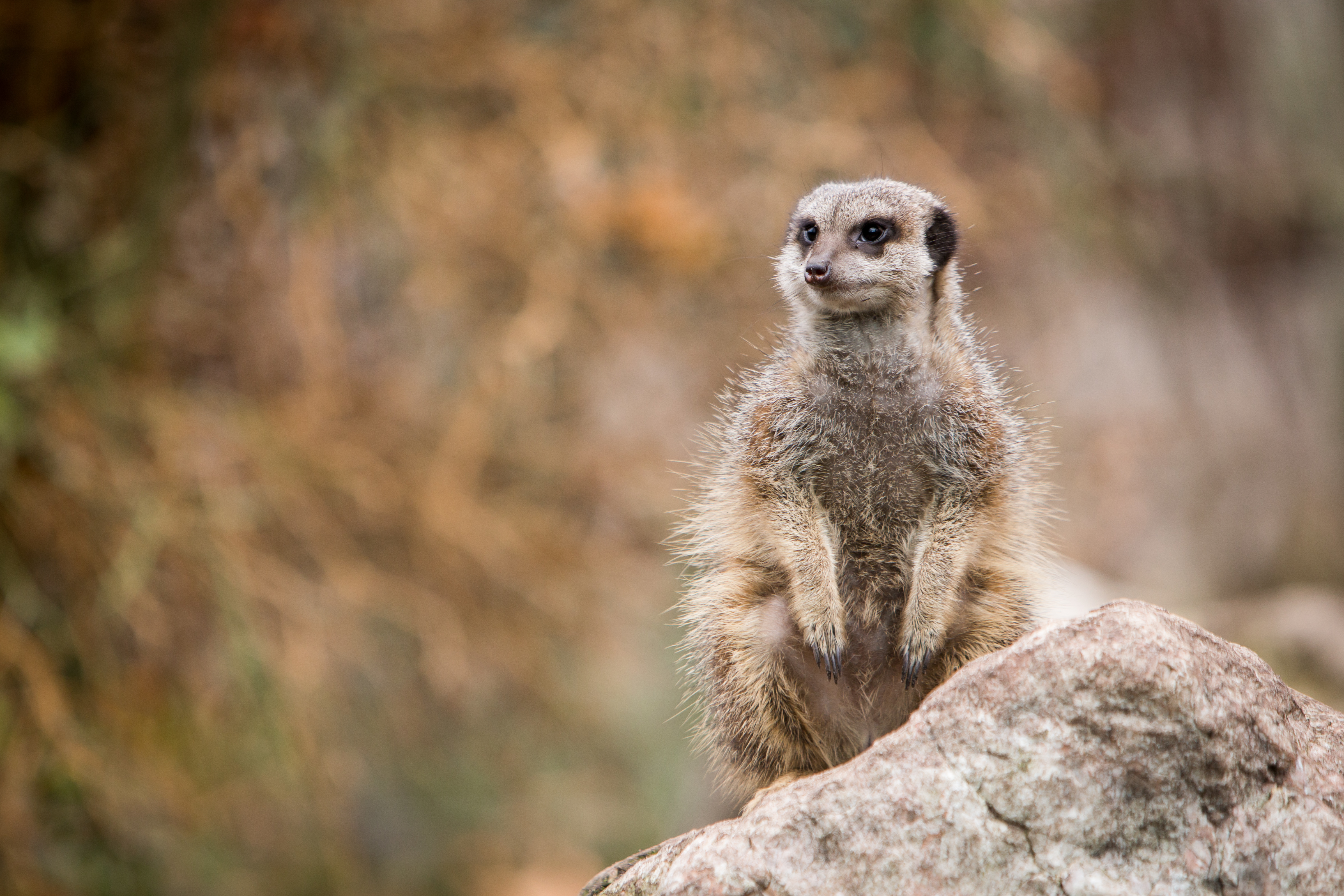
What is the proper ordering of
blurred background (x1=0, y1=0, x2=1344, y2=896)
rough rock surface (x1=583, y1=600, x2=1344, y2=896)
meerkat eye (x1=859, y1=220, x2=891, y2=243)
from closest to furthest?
rough rock surface (x1=583, y1=600, x2=1344, y2=896) < meerkat eye (x1=859, y1=220, x2=891, y2=243) < blurred background (x1=0, y1=0, x2=1344, y2=896)

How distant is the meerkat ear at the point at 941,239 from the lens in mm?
2818

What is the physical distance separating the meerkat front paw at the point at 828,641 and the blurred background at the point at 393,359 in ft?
4.73

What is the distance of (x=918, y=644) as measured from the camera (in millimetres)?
2498

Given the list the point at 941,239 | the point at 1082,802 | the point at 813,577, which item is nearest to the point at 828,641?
the point at 813,577

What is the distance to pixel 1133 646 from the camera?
1960mm

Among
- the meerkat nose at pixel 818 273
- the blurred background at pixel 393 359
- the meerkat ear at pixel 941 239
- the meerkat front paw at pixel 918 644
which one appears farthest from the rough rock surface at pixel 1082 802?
the blurred background at pixel 393 359

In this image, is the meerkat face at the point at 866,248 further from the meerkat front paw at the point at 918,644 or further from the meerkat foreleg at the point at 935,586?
the meerkat front paw at the point at 918,644

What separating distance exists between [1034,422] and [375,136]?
3.63 metres

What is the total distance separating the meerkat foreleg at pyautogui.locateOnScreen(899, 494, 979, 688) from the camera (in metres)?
2.49

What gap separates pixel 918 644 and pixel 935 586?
0.13 m

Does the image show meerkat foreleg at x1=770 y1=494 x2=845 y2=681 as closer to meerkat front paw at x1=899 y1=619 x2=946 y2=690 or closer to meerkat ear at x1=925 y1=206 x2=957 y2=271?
meerkat front paw at x1=899 y1=619 x2=946 y2=690

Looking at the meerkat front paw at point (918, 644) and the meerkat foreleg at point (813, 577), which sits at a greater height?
the meerkat foreleg at point (813, 577)

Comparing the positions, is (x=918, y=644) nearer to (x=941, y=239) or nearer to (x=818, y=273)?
(x=818, y=273)

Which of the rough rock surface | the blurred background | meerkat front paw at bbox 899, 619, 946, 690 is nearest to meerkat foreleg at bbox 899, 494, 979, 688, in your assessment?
meerkat front paw at bbox 899, 619, 946, 690
